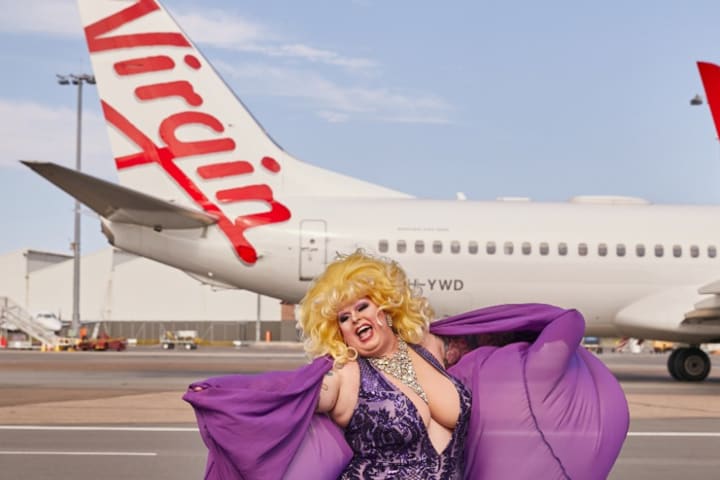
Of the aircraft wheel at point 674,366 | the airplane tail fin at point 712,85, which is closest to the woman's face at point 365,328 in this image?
the airplane tail fin at point 712,85

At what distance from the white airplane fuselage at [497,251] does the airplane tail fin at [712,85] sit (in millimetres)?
6550

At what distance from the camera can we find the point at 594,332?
24984 millimetres

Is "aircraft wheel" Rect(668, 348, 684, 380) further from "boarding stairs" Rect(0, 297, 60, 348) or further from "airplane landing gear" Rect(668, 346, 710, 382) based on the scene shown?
"boarding stairs" Rect(0, 297, 60, 348)

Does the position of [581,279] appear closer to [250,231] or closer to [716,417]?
[250,231]

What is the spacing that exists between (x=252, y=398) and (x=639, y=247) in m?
21.4

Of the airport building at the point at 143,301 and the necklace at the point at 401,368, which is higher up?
the airport building at the point at 143,301

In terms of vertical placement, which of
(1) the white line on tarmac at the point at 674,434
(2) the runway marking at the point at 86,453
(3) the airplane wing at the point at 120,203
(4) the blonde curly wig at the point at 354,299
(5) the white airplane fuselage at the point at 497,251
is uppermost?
(3) the airplane wing at the point at 120,203

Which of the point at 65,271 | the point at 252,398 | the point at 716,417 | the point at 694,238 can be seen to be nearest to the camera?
the point at 252,398

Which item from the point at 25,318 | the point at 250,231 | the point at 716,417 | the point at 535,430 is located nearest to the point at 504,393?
the point at 535,430

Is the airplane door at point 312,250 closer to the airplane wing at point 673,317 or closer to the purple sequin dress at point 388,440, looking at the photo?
the airplane wing at point 673,317

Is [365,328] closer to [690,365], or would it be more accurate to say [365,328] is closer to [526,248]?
[526,248]

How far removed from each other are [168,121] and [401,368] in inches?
795

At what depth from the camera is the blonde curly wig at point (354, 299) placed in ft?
12.8

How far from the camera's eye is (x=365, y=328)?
3.89 m
